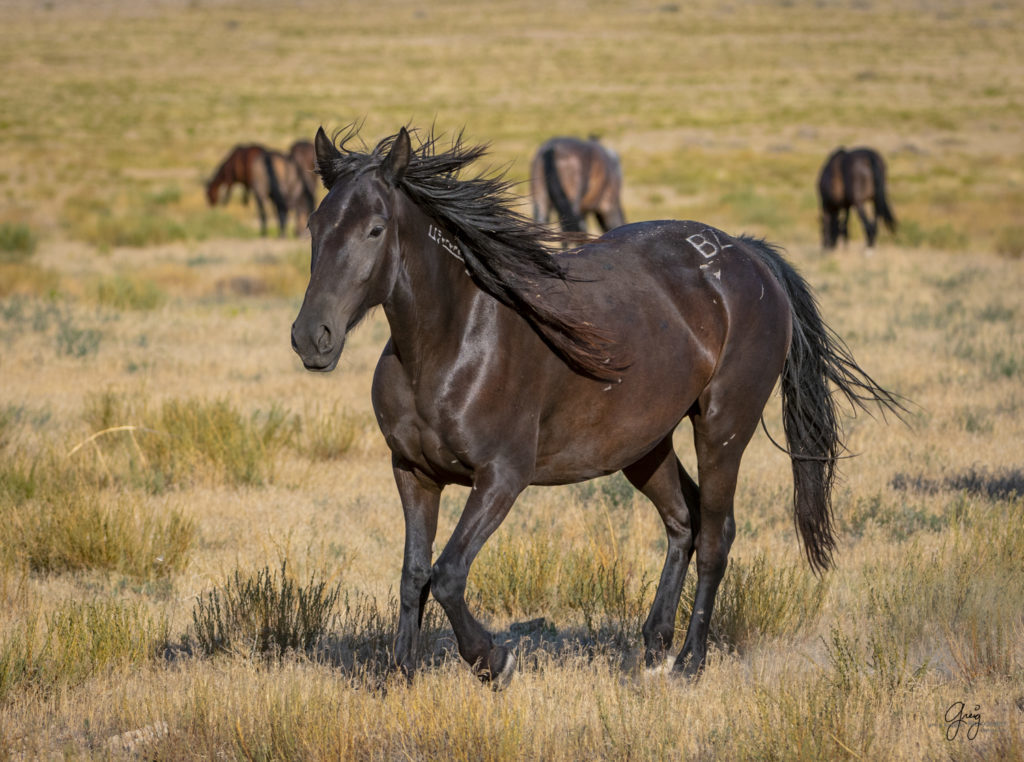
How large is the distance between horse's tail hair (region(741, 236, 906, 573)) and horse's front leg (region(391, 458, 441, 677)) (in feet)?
6.58

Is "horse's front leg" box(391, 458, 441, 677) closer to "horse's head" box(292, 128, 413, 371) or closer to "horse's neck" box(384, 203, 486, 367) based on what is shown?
"horse's neck" box(384, 203, 486, 367)

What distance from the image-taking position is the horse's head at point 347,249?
3.62 metres

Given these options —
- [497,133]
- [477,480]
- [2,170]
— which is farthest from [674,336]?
[497,133]

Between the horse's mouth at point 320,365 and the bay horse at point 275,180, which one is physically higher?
the bay horse at point 275,180

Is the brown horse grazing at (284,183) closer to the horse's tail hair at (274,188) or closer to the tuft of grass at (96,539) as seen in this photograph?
the horse's tail hair at (274,188)

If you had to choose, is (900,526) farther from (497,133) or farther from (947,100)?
(947,100)

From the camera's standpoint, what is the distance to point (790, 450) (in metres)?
5.47

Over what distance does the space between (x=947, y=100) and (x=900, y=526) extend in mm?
70138

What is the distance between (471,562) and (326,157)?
149 cm

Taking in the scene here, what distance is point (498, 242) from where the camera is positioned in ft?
13.9

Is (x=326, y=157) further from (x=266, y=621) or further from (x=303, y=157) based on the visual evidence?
(x=303, y=157)

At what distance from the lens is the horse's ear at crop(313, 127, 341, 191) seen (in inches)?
155

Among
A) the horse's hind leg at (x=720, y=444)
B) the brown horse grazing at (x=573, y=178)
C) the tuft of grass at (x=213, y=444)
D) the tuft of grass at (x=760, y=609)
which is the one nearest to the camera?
the horse's hind leg at (x=720, y=444)
